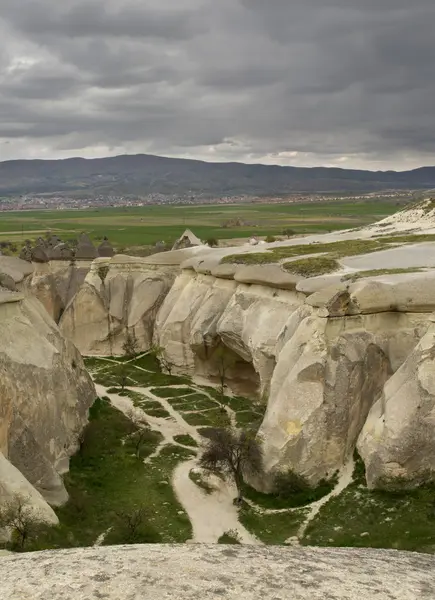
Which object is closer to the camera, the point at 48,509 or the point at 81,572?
the point at 81,572

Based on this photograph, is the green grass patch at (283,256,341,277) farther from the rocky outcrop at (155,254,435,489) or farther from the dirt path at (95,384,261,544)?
the dirt path at (95,384,261,544)

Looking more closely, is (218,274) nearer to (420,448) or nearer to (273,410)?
(273,410)

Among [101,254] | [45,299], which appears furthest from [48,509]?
[101,254]

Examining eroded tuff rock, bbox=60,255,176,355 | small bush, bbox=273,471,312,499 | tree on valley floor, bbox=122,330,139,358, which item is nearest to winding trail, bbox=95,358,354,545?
small bush, bbox=273,471,312,499

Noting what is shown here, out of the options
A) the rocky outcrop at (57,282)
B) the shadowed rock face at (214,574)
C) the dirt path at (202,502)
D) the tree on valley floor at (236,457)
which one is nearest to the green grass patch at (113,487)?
the dirt path at (202,502)

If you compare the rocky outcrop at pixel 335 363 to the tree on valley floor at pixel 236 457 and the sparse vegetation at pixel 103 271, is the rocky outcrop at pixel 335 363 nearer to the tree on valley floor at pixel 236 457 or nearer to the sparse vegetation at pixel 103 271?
the tree on valley floor at pixel 236 457

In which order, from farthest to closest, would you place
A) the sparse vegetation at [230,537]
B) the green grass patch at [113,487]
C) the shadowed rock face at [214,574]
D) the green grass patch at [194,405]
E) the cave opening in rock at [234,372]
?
the cave opening in rock at [234,372]
the green grass patch at [194,405]
the green grass patch at [113,487]
the sparse vegetation at [230,537]
the shadowed rock face at [214,574]
